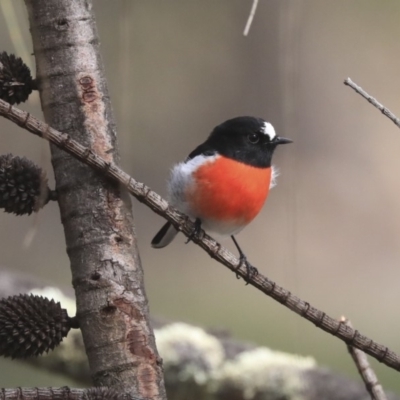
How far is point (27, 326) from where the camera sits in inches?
45.8

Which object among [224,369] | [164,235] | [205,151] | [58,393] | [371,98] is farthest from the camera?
[164,235]

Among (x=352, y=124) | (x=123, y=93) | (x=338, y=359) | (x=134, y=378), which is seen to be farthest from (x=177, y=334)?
(x=352, y=124)

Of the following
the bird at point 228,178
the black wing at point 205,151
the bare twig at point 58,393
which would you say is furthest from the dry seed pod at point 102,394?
the black wing at point 205,151

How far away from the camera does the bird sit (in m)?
2.12

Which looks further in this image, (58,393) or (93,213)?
(93,213)

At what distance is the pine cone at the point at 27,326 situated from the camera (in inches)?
45.7

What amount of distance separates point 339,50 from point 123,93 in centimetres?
463

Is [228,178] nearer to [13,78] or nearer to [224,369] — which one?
[224,369]

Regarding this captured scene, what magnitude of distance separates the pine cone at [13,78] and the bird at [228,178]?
84cm

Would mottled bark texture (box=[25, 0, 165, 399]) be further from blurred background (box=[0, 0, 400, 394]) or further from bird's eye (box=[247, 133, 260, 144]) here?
blurred background (box=[0, 0, 400, 394])

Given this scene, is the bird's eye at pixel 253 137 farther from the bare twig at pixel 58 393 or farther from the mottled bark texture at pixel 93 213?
the bare twig at pixel 58 393

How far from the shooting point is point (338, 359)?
458cm

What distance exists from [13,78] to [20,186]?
17 cm

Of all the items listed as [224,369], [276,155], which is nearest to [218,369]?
[224,369]
